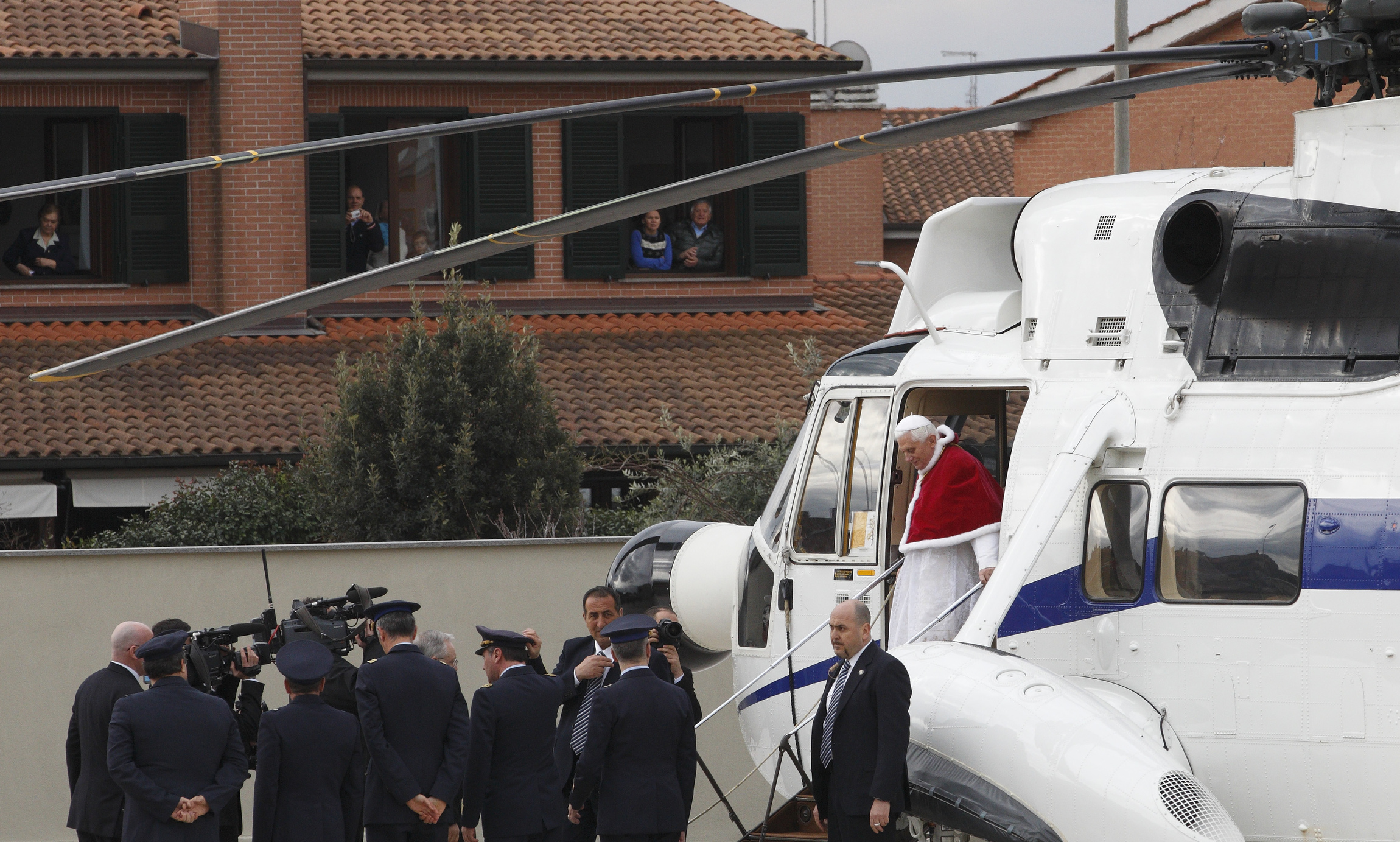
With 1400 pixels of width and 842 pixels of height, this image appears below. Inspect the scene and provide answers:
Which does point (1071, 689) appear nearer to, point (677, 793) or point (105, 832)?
point (677, 793)

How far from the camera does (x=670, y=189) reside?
706cm

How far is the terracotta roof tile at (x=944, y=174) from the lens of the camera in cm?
2991

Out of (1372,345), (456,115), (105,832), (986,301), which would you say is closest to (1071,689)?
(1372,345)

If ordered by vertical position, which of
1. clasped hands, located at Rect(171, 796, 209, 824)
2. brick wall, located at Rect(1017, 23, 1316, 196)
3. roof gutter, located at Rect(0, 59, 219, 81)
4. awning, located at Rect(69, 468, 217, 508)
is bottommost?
clasped hands, located at Rect(171, 796, 209, 824)

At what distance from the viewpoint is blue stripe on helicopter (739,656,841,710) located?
8305mm

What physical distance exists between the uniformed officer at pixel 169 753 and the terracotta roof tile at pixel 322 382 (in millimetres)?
9812

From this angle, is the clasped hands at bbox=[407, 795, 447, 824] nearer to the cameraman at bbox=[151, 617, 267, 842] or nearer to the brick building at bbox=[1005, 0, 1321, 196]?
the cameraman at bbox=[151, 617, 267, 842]

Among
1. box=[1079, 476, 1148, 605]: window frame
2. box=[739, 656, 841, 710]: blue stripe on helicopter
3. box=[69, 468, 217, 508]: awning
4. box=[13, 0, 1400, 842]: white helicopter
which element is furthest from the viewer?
box=[69, 468, 217, 508]: awning

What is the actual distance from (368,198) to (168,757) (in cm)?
1571

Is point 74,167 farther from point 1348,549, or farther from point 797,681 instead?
point 1348,549

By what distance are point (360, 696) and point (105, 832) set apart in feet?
6.06

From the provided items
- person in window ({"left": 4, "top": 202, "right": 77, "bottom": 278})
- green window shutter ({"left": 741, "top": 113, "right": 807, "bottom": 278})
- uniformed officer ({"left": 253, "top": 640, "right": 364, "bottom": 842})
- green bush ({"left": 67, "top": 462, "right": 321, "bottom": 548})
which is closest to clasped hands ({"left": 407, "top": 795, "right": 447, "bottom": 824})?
uniformed officer ({"left": 253, "top": 640, "right": 364, "bottom": 842})

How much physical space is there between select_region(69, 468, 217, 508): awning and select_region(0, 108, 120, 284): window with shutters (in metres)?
3.62

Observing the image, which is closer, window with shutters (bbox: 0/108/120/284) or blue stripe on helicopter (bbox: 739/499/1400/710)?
blue stripe on helicopter (bbox: 739/499/1400/710)
